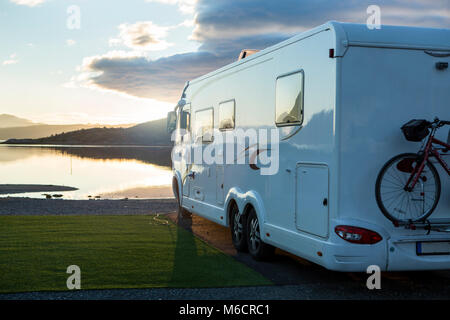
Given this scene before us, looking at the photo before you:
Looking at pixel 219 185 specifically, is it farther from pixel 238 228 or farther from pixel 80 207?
pixel 80 207

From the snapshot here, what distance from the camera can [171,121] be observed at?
13539mm

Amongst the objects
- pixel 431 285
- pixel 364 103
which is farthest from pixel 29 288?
pixel 431 285

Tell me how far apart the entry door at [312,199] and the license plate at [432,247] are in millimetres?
1047

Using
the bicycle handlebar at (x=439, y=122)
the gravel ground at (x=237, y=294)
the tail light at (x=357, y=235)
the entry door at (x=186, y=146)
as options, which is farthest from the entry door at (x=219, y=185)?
the bicycle handlebar at (x=439, y=122)

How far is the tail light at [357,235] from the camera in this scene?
19.2ft

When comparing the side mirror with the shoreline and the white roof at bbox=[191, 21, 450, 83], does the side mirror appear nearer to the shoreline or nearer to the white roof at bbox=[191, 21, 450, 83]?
the white roof at bbox=[191, 21, 450, 83]

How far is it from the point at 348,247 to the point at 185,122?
677cm

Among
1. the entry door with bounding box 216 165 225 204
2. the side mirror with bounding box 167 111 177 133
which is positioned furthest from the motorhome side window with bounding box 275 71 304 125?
the side mirror with bounding box 167 111 177 133

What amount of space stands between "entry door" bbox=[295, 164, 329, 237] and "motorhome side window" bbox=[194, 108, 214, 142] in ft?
11.9

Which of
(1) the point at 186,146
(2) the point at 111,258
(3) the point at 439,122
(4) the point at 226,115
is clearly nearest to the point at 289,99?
(3) the point at 439,122

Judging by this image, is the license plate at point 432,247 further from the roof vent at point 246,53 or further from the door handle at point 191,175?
the door handle at point 191,175

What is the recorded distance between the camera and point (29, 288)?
6520 mm
